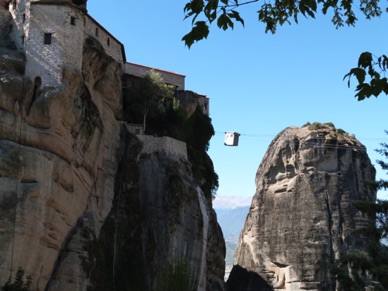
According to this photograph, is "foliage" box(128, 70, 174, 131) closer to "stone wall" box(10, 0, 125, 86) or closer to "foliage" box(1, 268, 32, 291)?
"stone wall" box(10, 0, 125, 86)

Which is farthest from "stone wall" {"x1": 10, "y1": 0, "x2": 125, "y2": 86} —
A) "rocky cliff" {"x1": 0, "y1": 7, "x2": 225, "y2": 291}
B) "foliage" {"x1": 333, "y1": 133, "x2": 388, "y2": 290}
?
"foliage" {"x1": 333, "y1": 133, "x2": 388, "y2": 290}

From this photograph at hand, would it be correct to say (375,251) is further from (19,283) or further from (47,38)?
(47,38)

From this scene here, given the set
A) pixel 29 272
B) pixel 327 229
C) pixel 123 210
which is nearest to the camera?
pixel 29 272

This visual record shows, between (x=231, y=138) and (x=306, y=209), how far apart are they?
33.8 ft

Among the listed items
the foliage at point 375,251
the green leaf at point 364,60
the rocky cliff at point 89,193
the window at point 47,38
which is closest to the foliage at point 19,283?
the rocky cliff at point 89,193

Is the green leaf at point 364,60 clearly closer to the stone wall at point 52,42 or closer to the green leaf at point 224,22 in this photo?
the green leaf at point 224,22

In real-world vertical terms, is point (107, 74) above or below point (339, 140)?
below

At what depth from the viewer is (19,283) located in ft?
93.1

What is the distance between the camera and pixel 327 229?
191ft

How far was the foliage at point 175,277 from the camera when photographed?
35406 millimetres

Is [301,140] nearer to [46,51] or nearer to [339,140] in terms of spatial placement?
[339,140]

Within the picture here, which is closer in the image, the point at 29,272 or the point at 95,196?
the point at 29,272

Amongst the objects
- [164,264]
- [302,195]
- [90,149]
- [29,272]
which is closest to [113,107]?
[90,149]

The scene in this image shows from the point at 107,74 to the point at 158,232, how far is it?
8.34 m
